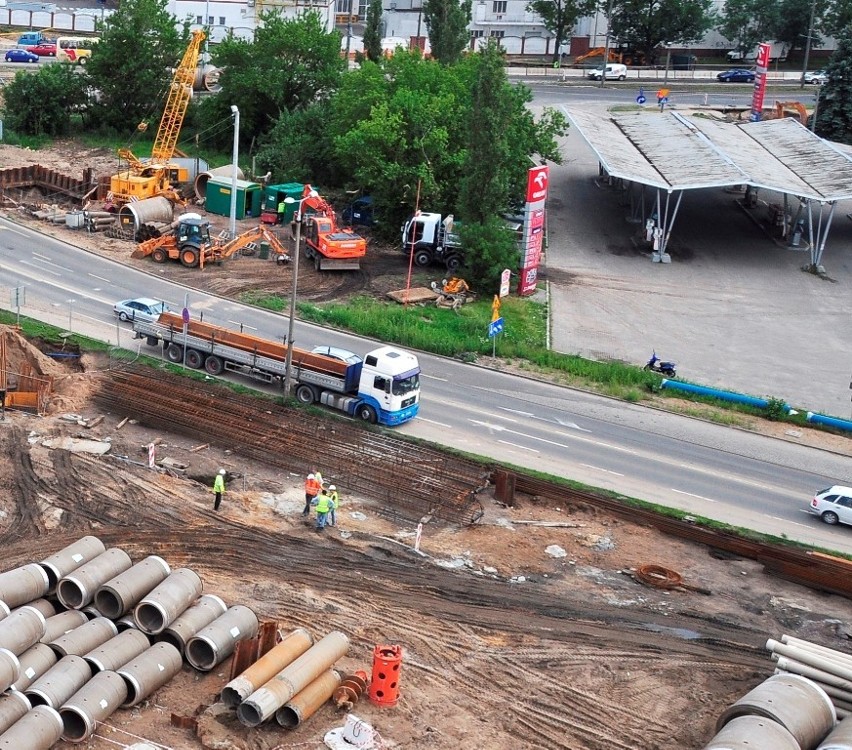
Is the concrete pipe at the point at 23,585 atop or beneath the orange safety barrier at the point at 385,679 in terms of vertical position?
atop

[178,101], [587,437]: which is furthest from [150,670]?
[178,101]

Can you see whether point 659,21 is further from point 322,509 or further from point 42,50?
point 322,509

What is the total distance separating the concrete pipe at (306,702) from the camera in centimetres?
2506

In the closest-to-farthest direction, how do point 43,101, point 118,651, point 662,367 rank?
point 118,651
point 662,367
point 43,101

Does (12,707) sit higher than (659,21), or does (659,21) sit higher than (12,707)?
(659,21)

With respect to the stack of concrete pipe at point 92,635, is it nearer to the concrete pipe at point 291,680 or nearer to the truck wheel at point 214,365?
the concrete pipe at point 291,680

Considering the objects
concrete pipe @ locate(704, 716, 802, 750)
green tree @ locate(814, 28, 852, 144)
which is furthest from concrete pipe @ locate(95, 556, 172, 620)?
green tree @ locate(814, 28, 852, 144)

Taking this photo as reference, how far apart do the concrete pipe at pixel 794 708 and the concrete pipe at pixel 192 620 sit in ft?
37.3

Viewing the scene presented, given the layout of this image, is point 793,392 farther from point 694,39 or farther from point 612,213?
point 694,39

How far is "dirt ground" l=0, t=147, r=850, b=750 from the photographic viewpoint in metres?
25.8

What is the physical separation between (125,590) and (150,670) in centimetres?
245

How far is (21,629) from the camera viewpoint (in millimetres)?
25297

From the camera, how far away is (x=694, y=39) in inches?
4343

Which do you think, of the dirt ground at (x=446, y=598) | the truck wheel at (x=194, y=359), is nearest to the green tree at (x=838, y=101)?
the truck wheel at (x=194, y=359)
